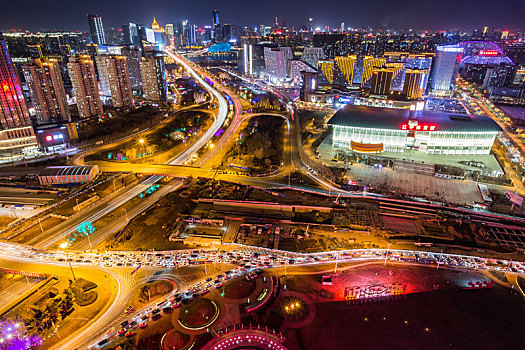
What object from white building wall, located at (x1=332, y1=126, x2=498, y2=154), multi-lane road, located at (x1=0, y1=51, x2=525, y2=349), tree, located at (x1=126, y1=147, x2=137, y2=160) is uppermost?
white building wall, located at (x1=332, y1=126, x2=498, y2=154)

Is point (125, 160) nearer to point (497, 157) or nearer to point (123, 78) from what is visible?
point (123, 78)

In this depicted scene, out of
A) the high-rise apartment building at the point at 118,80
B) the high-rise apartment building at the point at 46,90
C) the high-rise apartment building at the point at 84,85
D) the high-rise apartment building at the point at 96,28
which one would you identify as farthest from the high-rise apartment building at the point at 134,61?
the high-rise apartment building at the point at 96,28

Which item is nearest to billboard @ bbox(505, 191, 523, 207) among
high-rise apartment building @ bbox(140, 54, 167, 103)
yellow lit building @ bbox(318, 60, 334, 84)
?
yellow lit building @ bbox(318, 60, 334, 84)

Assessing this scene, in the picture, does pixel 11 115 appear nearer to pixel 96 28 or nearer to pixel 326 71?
pixel 326 71

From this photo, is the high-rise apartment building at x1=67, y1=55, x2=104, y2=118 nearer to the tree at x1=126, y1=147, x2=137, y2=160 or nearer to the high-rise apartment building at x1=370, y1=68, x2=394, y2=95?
the tree at x1=126, y1=147, x2=137, y2=160

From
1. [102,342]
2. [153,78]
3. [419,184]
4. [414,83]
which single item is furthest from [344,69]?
[102,342]

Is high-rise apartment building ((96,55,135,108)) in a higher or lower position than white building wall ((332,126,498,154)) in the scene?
higher
